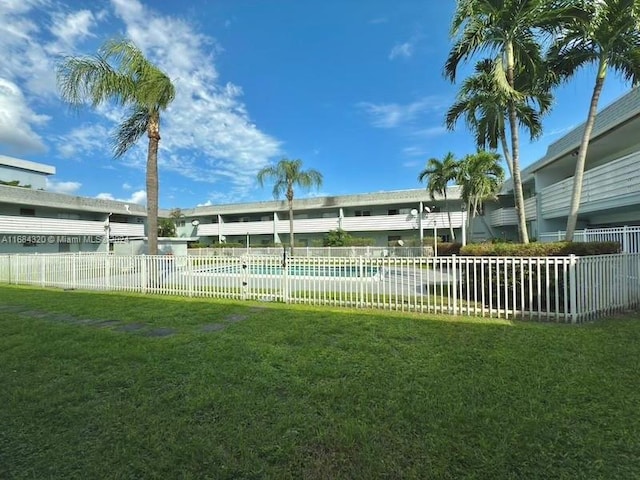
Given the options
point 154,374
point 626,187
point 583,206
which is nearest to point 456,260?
point 154,374

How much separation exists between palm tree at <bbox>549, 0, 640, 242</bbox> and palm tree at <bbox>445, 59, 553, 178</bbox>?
0.77m

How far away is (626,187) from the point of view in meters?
11.5

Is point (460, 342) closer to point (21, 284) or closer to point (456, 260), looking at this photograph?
point (456, 260)

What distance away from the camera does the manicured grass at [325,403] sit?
2.41 metres

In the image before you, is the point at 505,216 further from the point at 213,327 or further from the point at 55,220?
the point at 55,220

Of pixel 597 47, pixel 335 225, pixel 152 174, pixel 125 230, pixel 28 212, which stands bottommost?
pixel 125 230

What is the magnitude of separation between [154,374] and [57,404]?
90cm

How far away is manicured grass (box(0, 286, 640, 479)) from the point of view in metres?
2.41

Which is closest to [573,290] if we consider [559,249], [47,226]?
[559,249]

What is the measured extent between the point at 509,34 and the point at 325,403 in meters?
9.98

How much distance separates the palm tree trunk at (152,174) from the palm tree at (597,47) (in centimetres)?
1257

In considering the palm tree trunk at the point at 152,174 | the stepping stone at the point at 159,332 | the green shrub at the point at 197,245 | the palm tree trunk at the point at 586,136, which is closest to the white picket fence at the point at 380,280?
the palm tree trunk at the point at 152,174

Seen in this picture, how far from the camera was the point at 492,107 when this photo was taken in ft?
34.6

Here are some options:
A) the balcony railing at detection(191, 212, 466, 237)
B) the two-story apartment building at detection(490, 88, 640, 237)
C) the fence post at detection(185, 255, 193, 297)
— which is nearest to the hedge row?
the two-story apartment building at detection(490, 88, 640, 237)
